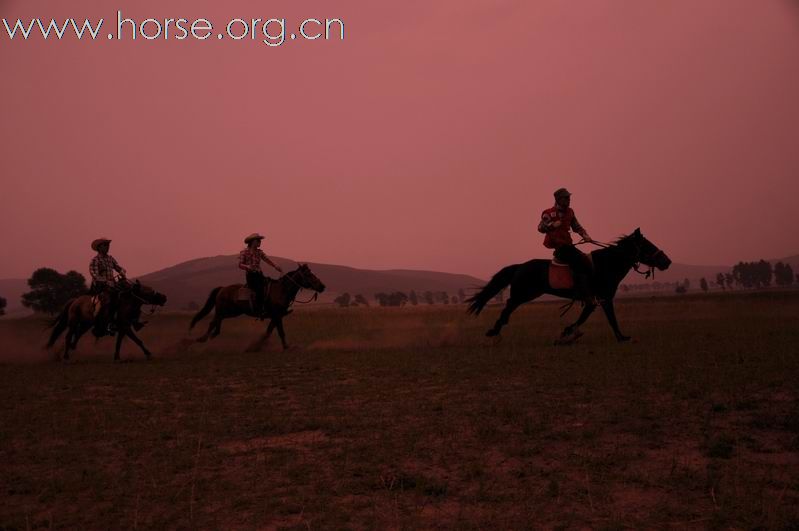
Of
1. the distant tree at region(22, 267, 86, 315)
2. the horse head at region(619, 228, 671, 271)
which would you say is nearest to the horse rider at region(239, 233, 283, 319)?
the horse head at region(619, 228, 671, 271)

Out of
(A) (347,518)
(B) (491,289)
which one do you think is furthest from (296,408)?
(B) (491,289)

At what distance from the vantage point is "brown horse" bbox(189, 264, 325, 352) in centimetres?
1658

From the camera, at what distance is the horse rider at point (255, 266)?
1661 cm

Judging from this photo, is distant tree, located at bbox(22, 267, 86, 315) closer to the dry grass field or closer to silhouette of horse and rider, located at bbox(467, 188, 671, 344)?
the dry grass field

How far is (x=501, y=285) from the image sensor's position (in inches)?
601

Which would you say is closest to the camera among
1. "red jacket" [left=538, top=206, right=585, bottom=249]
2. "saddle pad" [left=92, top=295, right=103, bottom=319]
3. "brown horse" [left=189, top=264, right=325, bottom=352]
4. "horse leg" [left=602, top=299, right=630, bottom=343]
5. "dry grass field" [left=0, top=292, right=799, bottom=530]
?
"dry grass field" [left=0, top=292, right=799, bottom=530]

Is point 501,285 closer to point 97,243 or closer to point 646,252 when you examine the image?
point 646,252

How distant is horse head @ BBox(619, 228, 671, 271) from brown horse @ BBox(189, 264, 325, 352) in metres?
7.99

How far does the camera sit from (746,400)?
7.06m

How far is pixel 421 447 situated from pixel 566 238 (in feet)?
31.9

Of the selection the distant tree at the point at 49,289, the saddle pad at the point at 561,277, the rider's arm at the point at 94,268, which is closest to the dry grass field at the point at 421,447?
the saddle pad at the point at 561,277

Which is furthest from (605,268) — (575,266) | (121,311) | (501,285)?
(121,311)

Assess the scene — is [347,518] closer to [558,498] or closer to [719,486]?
[558,498]

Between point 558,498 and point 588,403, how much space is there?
10.6 ft
